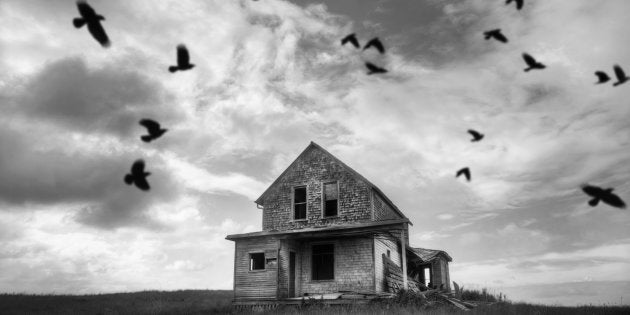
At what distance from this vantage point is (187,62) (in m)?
5.48

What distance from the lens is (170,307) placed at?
938 inches

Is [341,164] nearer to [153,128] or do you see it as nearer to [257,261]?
[257,261]

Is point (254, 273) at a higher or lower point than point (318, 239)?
lower

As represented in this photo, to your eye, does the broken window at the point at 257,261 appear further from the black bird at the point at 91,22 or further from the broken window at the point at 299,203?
the black bird at the point at 91,22

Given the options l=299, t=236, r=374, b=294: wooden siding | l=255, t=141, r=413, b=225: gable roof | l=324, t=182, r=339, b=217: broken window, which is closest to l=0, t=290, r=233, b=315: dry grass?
l=299, t=236, r=374, b=294: wooden siding

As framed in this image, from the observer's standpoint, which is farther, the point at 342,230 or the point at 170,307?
the point at 170,307

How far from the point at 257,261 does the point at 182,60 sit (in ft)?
60.7

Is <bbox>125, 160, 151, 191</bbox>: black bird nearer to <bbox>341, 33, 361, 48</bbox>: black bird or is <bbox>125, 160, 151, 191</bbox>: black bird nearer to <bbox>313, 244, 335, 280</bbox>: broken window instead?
<bbox>341, 33, 361, 48</bbox>: black bird

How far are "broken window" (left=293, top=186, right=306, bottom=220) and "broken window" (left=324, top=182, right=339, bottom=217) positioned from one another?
3.95 ft

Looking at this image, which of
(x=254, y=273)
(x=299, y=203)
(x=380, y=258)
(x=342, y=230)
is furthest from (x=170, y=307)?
(x=380, y=258)

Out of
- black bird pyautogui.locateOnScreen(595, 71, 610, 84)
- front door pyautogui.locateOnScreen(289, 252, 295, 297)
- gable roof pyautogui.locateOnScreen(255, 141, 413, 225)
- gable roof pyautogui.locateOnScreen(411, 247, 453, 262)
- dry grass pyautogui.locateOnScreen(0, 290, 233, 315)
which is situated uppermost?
gable roof pyautogui.locateOnScreen(255, 141, 413, 225)

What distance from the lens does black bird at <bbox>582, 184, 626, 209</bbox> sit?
Result: 497cm

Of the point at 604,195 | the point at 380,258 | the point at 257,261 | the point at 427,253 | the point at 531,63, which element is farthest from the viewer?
the point at 427,253

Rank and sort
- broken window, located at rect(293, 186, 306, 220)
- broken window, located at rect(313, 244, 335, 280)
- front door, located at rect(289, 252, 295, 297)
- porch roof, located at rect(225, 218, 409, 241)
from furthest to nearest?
broken window, located at rect(293, 186, 306, 220)
broken window, located at rect(313, 244, 335, 280)
front door, located at rect(289, 252, 295, 297)
porch roof, located at rect(225, 218, 409, 241)
